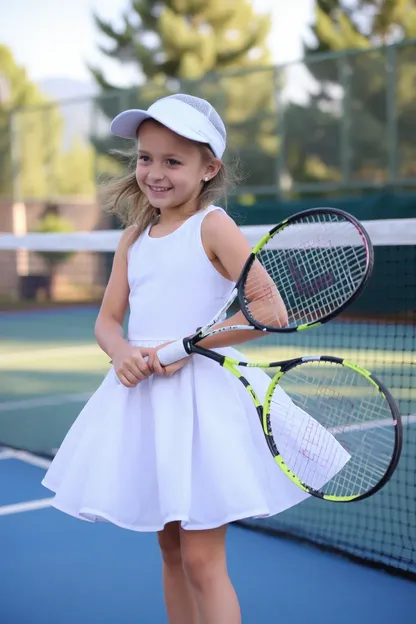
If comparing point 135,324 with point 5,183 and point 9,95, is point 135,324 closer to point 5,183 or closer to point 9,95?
point 5,183

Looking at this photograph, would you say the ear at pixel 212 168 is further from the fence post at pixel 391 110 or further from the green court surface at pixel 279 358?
the fence post at pixel 391 110

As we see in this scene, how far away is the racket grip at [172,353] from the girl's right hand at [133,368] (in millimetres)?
38

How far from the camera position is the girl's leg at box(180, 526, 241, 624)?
6.52 feet

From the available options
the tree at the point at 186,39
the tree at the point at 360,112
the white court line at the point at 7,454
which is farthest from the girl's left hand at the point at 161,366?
the tree at the point at 186,39

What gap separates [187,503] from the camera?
6.36 ft

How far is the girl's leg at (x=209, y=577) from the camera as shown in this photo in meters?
1.99

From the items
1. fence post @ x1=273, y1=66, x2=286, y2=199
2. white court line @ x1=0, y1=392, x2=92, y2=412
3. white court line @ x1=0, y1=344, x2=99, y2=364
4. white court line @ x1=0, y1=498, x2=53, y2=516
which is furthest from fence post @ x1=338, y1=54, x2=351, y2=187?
white court line @ x1=0, y1=498, x2=53, y2=516

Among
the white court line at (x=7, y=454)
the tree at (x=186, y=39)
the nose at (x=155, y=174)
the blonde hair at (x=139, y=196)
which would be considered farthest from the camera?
the tree at (x=186, y=39)

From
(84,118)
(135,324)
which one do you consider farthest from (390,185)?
(135,324)

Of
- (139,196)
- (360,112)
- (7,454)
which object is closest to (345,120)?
(360,112)

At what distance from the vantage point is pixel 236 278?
2.07 metres

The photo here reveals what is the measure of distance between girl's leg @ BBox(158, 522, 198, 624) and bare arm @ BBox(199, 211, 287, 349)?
0.46 meters

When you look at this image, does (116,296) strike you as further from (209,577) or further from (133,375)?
(209,577)

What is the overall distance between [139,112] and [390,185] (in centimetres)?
1020
